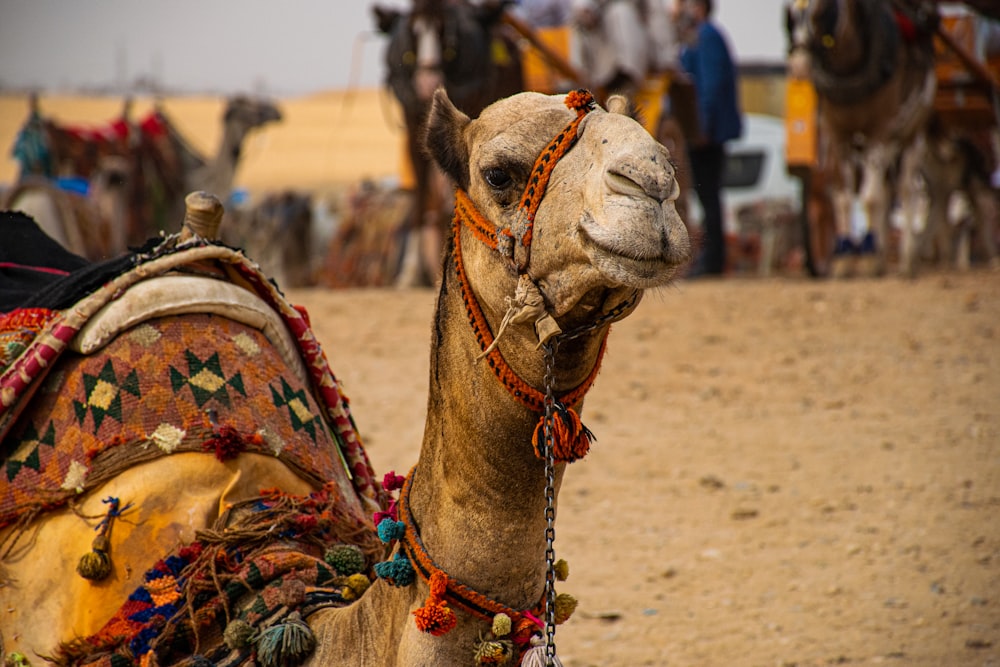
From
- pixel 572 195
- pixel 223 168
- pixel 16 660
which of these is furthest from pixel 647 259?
pixel 223 168

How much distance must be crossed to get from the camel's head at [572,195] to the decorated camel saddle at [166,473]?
87 cm

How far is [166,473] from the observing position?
2682 mm

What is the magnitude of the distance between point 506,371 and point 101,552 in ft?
3.56

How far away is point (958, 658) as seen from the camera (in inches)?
156

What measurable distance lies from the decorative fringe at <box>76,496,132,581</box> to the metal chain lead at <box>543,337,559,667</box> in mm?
991

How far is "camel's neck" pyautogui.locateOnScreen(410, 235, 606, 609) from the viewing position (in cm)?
205

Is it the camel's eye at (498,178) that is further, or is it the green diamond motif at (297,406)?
the green diamond motif at (297,406)

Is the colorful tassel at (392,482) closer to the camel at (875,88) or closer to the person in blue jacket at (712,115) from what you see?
the camel at (875,88)

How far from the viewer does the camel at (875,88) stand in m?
10.9

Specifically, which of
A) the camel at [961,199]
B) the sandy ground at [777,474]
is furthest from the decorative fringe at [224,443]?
the camel at [961,199]

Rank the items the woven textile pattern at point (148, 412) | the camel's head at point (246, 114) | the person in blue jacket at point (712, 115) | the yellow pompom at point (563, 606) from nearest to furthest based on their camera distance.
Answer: the yellow pompom at point (563, 606), the woven textile pattern at point (148, 412), the person in blue jacket at point (712, 115), the camel's head at point (246, 114)

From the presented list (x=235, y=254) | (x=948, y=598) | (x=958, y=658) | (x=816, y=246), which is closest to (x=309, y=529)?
(x=235, y=254)

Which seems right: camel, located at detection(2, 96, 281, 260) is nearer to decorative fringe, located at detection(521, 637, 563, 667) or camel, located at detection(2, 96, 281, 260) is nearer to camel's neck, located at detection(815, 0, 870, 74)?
camel's neck, located at detection(815, 0, 870, 74)

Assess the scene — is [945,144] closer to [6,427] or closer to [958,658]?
[958,658]
